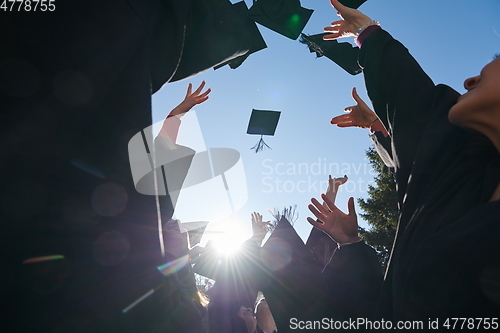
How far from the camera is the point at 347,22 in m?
2.33

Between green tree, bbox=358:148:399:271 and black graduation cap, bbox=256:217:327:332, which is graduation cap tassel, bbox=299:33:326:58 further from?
green tree, bbox=358:148:399:271

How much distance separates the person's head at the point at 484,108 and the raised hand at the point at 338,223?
2.84ft

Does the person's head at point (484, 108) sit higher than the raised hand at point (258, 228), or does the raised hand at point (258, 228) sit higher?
the person's head at point (484, 108)

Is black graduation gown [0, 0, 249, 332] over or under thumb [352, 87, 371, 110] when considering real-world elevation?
under

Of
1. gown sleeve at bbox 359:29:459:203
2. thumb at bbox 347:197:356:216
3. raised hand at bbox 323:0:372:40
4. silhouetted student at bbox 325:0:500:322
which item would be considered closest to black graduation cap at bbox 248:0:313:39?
raised hand at bbox 323:0:372:40

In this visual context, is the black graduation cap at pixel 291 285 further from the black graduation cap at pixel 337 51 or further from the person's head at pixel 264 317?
the black graduation cap at pixel 337 51

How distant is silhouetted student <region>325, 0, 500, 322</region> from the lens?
34.8 inches

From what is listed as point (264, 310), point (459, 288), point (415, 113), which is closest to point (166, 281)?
point (459, 288)

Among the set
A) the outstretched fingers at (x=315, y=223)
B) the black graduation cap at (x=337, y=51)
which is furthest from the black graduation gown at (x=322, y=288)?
the black graduation cap at (x=337, y=51)

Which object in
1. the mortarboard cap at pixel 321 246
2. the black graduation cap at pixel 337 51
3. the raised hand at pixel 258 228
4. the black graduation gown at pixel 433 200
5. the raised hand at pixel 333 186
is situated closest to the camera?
the black graduation gown at pixel 433 200

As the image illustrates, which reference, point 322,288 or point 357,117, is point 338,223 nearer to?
point 322,288

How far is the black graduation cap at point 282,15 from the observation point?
13.7ft

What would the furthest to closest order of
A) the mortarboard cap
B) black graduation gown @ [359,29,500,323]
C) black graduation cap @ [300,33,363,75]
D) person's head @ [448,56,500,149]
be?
black graduation cap @ [300,33,363,75] < the mortarboard cap < person's head @ [448,56,500,149] < black graduation gown @ [359,29,500,323]

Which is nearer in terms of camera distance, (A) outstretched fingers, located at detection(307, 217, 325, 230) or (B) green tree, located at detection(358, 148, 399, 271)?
(A) outstretched fingers, located at detection(307, 217, 325, 230)
